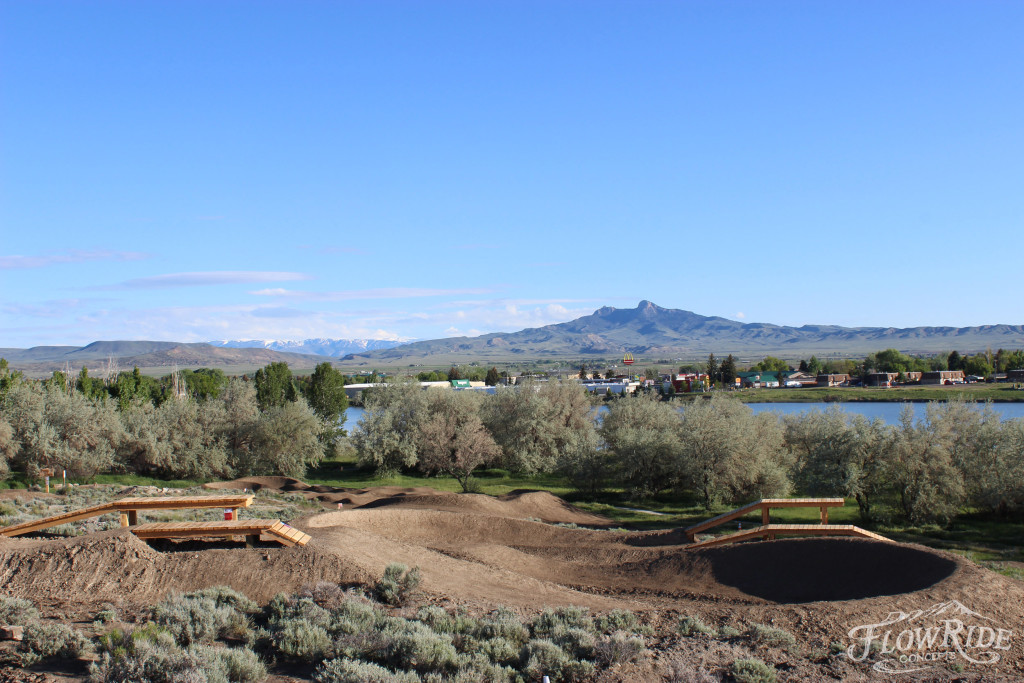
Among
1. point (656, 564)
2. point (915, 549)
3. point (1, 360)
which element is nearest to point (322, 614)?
point (656, 564)

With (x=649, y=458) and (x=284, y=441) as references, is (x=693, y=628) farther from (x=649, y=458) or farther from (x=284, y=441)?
(x=284, y=441)

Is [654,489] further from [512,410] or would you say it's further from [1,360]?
[1,360]

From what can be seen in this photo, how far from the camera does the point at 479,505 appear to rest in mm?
25672

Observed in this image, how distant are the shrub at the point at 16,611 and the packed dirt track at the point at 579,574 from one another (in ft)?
2.73

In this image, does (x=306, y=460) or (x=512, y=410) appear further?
(x=512, y=410)

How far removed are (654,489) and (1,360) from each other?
4651 cm

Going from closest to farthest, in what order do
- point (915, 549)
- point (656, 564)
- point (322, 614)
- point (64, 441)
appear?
1. point (322, 614)
2. point (915, 549)
3. point (656, 564)
4. point (64, 441)

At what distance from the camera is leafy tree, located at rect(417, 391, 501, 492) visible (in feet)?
137

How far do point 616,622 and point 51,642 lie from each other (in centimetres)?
706

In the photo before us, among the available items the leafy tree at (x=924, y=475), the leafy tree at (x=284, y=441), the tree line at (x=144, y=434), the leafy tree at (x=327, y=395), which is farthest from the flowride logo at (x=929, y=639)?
the leafy tree at (x=327, y=395)

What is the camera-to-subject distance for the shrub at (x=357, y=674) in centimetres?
753

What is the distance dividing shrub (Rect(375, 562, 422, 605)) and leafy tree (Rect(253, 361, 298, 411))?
55.4m

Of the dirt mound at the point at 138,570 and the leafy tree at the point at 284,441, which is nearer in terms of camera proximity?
the dirt mound at the point at 138,570

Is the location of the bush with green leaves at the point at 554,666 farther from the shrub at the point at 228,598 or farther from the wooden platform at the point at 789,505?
the wooden platform at the point at 789,505
